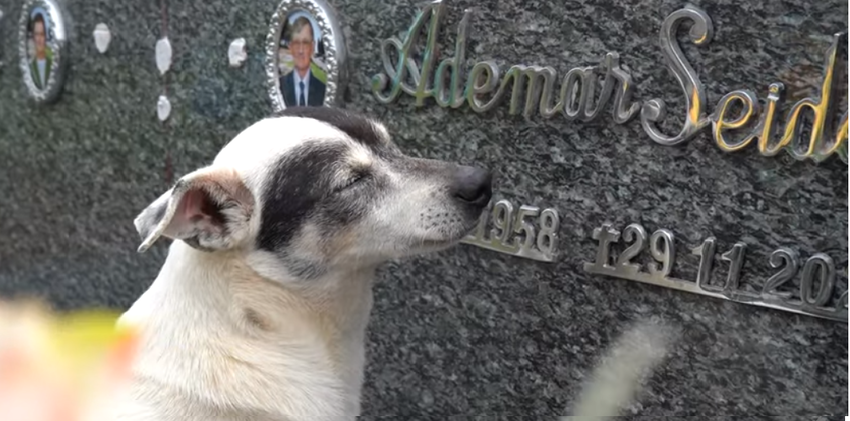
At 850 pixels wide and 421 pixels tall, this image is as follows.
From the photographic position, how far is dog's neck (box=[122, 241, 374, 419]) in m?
2.55

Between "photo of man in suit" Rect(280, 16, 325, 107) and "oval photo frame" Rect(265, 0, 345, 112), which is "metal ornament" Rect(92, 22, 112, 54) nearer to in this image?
"oval photo frame" Rect(265, 0, 345, 112)

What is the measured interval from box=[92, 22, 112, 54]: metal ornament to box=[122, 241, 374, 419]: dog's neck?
3203mm

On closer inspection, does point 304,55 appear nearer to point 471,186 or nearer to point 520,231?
point 520,231

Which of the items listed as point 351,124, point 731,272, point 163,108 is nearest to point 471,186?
point 351,124

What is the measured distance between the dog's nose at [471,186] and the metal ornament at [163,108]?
2.89m

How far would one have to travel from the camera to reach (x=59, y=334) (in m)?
0.98

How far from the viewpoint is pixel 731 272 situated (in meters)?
3.02

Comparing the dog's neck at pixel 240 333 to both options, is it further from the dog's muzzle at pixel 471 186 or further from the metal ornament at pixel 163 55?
the metal ornament at pixel 163 55

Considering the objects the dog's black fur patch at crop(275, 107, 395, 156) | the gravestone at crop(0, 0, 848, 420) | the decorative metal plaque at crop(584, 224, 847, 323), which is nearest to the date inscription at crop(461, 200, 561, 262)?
the gravestone at crop(0, 0, 848, 420)

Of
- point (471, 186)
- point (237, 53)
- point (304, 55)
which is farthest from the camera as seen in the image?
point (237, 53)

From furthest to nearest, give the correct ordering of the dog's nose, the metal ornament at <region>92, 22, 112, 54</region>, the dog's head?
the metal ornament at <region>92, 22, 112, 54</region> < the dog's nose < the dog's head

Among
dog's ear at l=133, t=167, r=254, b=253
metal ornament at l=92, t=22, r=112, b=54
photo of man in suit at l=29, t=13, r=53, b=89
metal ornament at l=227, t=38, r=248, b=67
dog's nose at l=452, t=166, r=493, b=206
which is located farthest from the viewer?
photo of man in suit at l=29, t=13, r=53, b=89

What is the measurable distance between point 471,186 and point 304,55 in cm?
193

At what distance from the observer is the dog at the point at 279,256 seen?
100 inches
